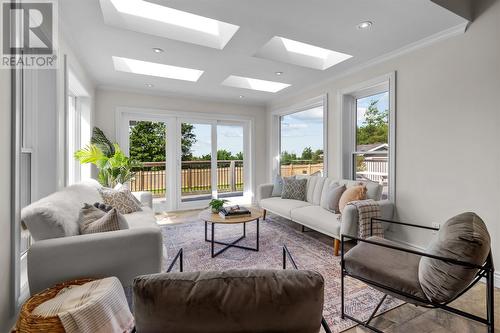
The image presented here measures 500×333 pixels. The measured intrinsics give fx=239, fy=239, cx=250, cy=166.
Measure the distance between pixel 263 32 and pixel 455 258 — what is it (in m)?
2.40

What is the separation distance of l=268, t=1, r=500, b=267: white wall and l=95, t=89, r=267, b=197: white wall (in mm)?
2956

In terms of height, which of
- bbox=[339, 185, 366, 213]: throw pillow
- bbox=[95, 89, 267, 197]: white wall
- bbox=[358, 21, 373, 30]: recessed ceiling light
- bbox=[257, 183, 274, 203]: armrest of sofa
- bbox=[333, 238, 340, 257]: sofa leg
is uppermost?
bbox=[358, 21, 373, 30]: recessed ceiling light

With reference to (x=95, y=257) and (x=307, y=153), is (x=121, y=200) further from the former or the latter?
(x=307, y=153)

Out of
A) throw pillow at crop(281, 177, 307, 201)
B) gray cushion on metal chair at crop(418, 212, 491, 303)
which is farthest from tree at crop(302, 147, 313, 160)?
gray cushion on metal chair at crop(418, 212, 491, 303)

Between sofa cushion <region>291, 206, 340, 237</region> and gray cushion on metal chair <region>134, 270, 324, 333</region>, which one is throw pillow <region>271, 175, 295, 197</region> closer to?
sofa cushion <region>291, 206, 340, 237</region>

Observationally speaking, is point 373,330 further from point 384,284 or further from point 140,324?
point 140,324

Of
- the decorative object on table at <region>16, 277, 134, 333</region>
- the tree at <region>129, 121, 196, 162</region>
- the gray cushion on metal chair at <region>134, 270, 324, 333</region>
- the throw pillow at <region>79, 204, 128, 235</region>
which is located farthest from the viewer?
the tree at <region>129, 121, 196, 162</region>

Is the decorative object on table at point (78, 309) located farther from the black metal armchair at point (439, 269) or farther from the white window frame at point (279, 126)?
the white window frame at point (279, 126)

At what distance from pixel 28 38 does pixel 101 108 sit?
2.47 m

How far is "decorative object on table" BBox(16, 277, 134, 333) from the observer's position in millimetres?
1150

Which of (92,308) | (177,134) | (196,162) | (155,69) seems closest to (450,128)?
(92,308)

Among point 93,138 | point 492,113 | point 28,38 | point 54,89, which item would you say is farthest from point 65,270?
point 492,113

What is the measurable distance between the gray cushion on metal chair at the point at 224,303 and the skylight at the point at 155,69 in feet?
11.7

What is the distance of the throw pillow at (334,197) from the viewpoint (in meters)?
3.17
